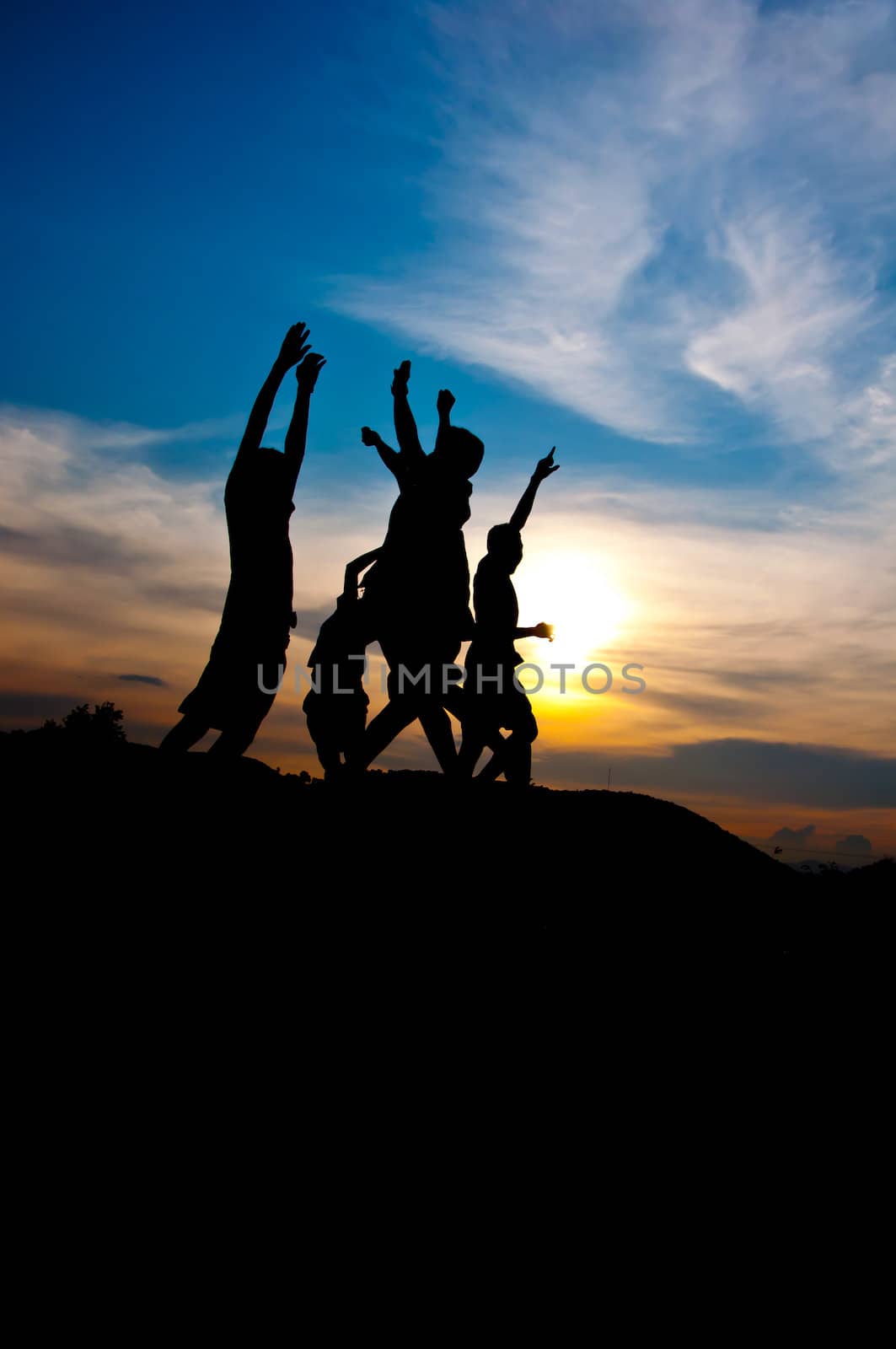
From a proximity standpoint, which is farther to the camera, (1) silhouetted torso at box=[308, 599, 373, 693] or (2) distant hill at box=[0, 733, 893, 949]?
(1) silhouetted torso at box=[308, 599, 373, 693]

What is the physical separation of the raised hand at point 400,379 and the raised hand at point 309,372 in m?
0.94

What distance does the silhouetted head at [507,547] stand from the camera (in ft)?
30.9

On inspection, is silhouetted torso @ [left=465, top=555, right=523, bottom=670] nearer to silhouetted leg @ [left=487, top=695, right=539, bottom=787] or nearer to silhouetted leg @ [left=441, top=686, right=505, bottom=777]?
silhouetted leg @ [left=487, top=695, right=539, bottom=787]

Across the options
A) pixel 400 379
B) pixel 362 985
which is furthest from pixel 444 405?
pixel 362 985

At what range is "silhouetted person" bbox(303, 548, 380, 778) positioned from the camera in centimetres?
788

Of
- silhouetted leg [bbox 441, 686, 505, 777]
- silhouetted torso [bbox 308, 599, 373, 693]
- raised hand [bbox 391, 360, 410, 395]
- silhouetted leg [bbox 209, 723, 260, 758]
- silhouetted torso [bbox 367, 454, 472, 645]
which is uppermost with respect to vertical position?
raised hand [bbox 391, 360, 410, 395]

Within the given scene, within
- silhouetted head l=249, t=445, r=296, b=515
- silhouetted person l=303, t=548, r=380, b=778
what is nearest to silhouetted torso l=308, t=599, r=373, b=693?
silhouetted person l=303, t=548, r=380, b=778

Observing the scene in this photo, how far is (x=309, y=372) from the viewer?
261 inches

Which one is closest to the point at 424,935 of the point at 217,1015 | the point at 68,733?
the point at 217,1015

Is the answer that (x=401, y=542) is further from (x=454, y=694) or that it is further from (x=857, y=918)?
(x=857, y=918)

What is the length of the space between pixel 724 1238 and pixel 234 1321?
1.59 metres

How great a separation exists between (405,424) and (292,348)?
1.20 meters

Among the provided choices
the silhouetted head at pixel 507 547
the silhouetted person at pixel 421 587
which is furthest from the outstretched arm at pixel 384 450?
the silhouetted head at pixel 507 547

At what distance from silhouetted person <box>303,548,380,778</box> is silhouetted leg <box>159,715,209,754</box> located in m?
1.58
